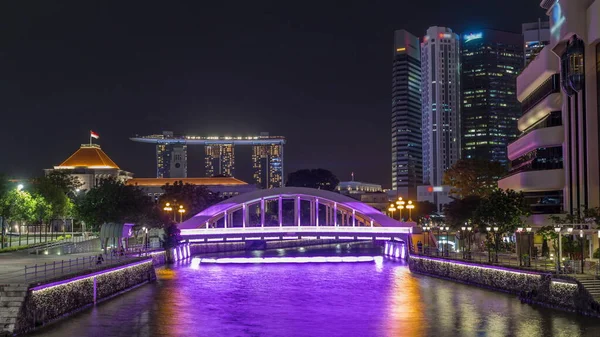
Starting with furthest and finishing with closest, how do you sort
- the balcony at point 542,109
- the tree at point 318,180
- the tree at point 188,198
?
1. the tree at point 318,180
2. the tree at point 188,198
3. the balcony at point 542,109

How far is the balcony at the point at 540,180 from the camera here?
67625mm

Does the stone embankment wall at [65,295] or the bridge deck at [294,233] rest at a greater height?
the bridge deck at [294,233]

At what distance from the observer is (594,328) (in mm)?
38469

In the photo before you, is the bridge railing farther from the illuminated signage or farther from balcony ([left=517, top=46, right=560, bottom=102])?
the illuminated signage

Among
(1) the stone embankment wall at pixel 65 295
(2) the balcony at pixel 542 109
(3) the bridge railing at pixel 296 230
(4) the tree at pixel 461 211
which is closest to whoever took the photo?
(1) the stone embankment wall at pixel 65 295

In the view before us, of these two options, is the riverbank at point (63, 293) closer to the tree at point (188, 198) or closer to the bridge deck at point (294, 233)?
the bridge deck at point (294, 233)

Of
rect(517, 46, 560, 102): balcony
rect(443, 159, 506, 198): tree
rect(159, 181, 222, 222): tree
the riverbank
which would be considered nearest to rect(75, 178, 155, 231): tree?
the riverbank

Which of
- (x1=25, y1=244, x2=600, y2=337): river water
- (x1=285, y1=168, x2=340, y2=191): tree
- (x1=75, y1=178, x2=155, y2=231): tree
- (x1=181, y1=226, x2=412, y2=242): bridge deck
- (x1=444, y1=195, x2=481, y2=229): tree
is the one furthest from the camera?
(x1=285, y1=168, x2=340, y2=191): tree

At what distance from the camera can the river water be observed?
135 ft

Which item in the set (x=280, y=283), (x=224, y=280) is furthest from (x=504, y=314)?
(x=224, y=280)

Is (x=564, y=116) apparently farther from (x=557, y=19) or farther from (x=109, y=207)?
(x=109, y=207)

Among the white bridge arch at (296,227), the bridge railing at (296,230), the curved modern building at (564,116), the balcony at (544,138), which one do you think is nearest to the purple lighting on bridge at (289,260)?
the white bridge arch at (296,227)

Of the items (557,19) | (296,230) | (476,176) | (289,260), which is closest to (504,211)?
(557,19)

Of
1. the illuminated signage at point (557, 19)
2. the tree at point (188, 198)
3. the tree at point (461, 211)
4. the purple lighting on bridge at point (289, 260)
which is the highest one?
the illuminated signage at point (557, 19)
